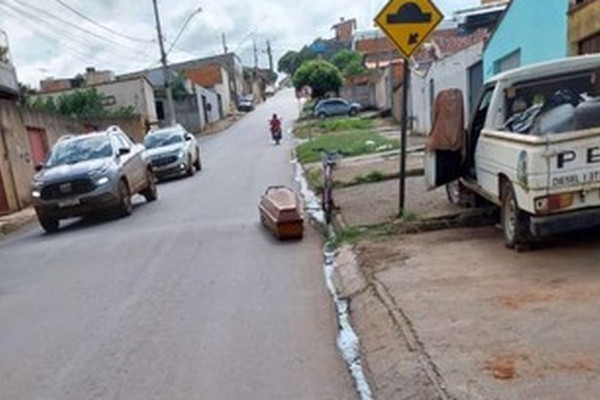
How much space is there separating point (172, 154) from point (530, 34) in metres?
12.8

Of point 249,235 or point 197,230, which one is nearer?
point 249,235

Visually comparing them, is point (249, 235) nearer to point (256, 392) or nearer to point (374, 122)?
point (256, 392)

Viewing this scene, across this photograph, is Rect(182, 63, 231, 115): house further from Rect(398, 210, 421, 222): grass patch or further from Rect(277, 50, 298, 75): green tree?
Rect(398, 210, 421, 222): grass patch

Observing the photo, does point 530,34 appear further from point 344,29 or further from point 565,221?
point 344,29

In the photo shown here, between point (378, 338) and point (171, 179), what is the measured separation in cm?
1878

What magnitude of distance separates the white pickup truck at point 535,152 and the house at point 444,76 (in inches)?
203

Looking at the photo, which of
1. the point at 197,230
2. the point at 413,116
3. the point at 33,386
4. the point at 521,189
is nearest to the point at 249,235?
the point at 197,230

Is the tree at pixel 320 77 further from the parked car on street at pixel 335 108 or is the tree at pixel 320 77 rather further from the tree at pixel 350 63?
the parked car on street at pixel 335 108

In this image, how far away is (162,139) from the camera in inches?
977

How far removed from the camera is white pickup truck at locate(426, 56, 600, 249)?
259 inches

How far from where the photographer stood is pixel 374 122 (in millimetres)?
41344

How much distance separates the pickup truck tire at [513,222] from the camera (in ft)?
23.4

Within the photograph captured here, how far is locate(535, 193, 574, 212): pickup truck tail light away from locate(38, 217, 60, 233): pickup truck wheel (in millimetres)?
10705

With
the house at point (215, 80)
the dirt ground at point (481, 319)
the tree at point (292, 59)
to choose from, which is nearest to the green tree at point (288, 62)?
the tree at point (292, 59)
